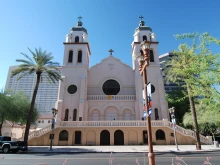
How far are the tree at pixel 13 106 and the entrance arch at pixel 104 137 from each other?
38.3ft

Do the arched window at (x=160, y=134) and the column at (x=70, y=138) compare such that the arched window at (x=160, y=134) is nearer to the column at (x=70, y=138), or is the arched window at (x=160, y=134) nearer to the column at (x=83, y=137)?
the column at (x=83, y=137)

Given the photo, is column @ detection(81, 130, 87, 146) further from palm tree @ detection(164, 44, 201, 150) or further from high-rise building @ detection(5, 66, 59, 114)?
high-rise building @ detection(5, 66, 59, 114)

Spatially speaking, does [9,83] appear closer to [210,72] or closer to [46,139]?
[46,139]

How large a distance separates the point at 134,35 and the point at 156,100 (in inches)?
562

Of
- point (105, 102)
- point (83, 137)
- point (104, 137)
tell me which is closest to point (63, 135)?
point (83, 137)

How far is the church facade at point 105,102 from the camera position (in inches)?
931

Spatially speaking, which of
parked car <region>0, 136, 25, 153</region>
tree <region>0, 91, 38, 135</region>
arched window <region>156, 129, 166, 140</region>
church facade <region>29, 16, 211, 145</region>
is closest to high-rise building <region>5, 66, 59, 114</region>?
church facade <region>29, 16, 211, 145</region>

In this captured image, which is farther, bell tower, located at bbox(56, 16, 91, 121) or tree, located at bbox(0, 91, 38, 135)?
bell tower, located at bbox(56, 16, 91, 121)

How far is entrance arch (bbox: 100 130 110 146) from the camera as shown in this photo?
2403 centimetres

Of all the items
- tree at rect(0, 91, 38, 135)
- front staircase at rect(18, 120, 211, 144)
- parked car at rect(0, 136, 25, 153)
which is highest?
tree at rect(0, 91, 38, 135)

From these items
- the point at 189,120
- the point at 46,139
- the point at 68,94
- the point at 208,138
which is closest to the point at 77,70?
the point at 68,94

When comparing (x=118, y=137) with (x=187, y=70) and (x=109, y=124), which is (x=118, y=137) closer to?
(x=109, y=124)

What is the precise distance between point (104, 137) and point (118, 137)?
2.03 metres

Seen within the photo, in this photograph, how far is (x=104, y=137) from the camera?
79.7 feet
